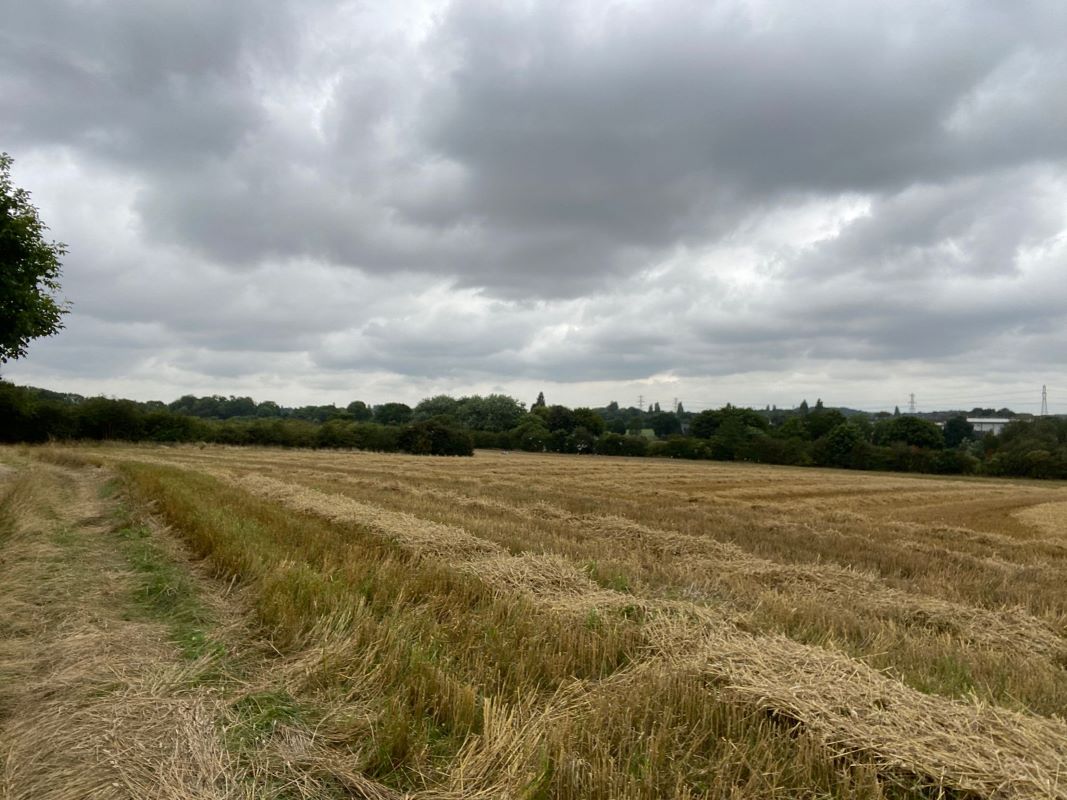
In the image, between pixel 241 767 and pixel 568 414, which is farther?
pixel 568 414

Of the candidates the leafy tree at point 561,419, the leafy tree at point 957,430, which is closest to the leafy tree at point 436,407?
the leafy tree at point 561,419

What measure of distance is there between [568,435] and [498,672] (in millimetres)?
88809

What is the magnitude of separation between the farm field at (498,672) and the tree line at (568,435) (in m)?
33.9

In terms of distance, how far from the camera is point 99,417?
57.3 m

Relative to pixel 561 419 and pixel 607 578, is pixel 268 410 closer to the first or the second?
pixel 561 419

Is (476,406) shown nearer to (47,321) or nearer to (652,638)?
(47,321)

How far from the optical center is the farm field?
9.66 feet

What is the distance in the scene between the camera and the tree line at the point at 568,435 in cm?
5709

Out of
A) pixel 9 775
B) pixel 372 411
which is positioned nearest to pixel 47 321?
pixel 9 775

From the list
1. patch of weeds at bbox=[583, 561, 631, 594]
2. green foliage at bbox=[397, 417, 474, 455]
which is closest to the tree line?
green foliage at bbox=[397, 417, 474, 455]

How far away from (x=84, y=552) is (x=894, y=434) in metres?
102

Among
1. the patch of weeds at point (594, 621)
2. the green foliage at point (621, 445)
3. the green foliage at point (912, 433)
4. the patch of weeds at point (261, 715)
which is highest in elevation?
the green foliage at point (912, 433)

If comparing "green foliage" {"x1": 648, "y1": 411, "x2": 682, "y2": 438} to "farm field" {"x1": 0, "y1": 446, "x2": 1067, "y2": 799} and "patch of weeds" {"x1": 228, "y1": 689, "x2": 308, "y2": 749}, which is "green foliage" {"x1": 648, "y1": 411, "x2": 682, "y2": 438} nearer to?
"farm field" {"x1": 0, "y1": 446, "x2": 1067, "y2": 799}

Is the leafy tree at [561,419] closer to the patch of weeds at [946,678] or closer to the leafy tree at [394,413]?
the leafy tree at [394,413]
